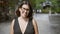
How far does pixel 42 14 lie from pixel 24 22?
0.23 m

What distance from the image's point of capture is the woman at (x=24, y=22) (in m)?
0.79

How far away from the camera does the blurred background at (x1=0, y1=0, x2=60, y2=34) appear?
3.23 feet

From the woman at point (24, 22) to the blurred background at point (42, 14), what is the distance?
0.49ft

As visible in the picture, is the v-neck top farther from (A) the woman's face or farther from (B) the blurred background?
(B) the blurred background

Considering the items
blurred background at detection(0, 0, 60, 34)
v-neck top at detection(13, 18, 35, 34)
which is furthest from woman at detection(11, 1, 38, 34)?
blurred background at detection(0, 0, 60, 34)

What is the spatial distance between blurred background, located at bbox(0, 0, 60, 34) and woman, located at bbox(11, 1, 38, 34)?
148mm

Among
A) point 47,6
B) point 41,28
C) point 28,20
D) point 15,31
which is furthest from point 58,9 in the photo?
point 15,31

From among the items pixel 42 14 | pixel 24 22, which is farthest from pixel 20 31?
pixel 42 14

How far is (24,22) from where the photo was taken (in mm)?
832

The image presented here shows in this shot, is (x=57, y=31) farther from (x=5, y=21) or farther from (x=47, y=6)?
(x=5, y=21)

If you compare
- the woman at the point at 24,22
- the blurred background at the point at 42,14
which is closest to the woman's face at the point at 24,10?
the woman at the point at 24,22

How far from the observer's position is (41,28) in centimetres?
100

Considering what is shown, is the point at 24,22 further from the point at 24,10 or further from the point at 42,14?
the point at 42,14

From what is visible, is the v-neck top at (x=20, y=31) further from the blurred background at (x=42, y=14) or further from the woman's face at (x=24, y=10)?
the blurred background at (x=42, y=14)
